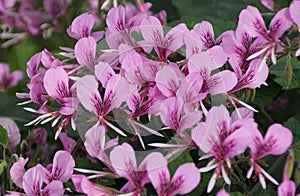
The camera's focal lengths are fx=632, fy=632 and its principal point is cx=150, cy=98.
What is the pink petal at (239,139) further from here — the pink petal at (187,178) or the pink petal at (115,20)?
the pink petal at (115,20)

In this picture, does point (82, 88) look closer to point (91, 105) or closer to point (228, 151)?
point (91, 105)

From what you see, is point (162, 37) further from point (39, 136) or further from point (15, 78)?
point (15, 78)

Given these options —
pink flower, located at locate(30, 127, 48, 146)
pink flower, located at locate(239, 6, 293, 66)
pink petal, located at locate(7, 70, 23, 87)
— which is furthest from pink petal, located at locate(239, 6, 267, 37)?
pink petal, located at locate(7, 70, 23, 87)

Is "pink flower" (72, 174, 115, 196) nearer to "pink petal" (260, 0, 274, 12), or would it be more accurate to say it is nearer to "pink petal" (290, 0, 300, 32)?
"pink petal" (290, 0, 300, 32)

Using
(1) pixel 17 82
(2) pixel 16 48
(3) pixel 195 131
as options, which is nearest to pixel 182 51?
(3) pixel 195 131

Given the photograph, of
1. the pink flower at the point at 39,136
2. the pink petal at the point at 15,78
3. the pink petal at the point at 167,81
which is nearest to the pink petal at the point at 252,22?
the pink petal at the point at 167,81

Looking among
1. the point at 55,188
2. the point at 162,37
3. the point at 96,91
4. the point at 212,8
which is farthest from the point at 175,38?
the point at 212,8

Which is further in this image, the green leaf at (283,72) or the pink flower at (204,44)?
the green leaf at (283,72)
